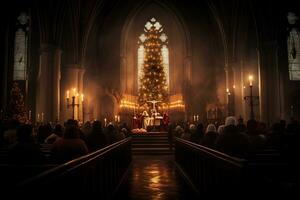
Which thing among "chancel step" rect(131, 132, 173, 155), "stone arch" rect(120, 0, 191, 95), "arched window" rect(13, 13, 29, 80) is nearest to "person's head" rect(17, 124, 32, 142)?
"chancel step" rect(131, 132, 173, 155)

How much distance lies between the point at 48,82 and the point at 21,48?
10104 millimetres

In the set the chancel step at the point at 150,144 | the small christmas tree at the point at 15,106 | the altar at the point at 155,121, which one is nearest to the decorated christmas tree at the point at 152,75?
the altar at the point at 155,121

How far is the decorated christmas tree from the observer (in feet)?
91.2

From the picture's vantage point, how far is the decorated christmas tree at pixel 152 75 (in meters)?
27.8

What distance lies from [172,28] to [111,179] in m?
24.3

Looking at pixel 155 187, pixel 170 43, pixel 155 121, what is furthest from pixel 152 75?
pixel 155 187

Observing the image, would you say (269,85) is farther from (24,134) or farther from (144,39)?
(144,39)

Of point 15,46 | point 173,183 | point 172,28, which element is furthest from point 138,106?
point 173,183

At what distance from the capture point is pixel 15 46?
86.3ft

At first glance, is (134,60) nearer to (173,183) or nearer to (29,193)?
(173,183)

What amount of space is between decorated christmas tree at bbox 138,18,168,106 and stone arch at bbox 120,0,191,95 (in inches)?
43.6

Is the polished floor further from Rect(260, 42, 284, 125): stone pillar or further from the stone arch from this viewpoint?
the stone arch

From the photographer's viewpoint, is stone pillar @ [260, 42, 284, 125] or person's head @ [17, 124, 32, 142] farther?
stone pillar @ [260, 42, 284, 125]

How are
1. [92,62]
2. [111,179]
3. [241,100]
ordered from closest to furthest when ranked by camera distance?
1. [111,179]
2. [241,100]
3. [92,62]
